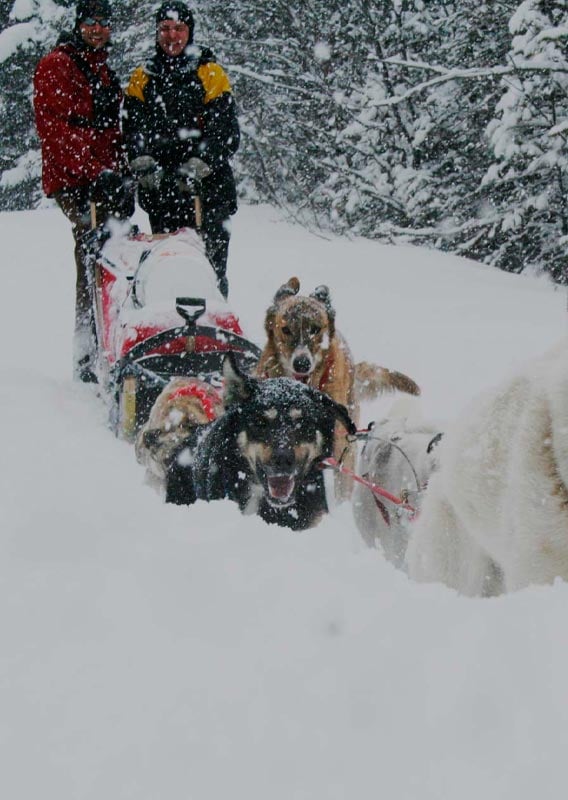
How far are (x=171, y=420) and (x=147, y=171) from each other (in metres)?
2.11

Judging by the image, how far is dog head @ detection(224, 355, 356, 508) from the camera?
12.5 ft

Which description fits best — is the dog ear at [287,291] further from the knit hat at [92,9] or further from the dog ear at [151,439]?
the knit hat at [92,9]

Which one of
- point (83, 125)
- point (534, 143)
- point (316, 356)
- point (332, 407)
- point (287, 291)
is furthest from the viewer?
point (534, 143)

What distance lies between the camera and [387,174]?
14898mm

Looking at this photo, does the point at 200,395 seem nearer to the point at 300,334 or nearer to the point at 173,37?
the point at 300,334

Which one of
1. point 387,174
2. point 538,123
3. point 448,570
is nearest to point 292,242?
point 387,174

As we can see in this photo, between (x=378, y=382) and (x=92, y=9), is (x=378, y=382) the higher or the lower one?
the lower one

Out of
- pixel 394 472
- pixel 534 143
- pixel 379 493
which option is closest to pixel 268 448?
pixel 394 472

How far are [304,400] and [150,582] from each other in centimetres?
200

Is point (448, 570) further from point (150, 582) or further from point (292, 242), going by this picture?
point (292, 242)

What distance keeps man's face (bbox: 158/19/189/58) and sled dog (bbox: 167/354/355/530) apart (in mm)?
3132

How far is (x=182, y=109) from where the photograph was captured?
603 cm

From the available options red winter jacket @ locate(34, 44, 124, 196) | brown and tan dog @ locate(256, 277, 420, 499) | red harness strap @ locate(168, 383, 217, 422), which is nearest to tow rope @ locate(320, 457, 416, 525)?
red harness strap @ locate(168, 383, 217, 422)

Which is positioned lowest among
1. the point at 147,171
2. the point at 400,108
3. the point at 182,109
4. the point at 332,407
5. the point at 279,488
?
the point at 279,488
